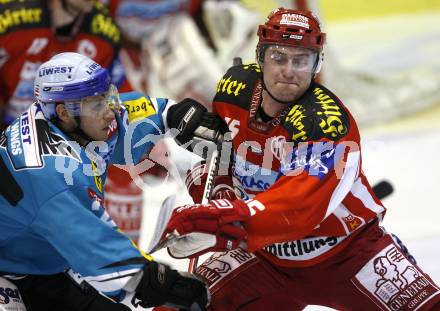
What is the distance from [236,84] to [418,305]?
86 centimetres

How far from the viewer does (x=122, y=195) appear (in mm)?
4871

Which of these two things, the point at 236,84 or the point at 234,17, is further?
the point at 234,17

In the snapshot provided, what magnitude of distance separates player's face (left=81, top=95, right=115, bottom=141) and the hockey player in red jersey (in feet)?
1.13

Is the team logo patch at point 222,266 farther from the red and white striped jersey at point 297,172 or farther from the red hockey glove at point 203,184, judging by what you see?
the red hockey glove at point 203,184

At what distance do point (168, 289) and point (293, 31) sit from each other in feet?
2.73

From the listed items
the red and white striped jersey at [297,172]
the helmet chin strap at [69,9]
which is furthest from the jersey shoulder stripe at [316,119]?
the helmet chin strap at [69,9]

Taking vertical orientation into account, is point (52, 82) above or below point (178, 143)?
above

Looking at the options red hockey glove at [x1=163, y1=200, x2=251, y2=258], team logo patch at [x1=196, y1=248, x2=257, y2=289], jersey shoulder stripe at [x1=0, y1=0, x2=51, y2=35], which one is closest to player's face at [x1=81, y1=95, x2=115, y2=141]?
red hockey glove at [x1=163, y1=200, x2=251, y2=258]

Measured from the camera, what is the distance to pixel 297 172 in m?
2.99

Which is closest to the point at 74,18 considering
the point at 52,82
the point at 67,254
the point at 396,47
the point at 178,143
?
the point at 178,143

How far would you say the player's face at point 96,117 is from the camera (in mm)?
2984

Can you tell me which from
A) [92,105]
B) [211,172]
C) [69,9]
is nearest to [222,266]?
[211,172]

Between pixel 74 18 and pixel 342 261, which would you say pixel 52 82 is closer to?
pixel 342 261

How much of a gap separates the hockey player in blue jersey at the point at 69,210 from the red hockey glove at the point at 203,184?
40cm
